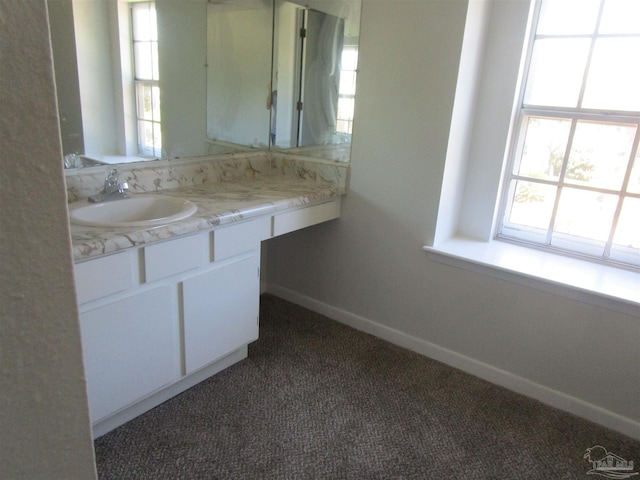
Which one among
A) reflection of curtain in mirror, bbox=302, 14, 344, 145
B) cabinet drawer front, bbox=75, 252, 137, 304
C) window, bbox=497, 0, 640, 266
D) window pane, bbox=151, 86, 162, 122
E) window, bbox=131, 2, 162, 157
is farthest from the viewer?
reflection of curtain in mirror, bbox=302, 14, 344, 145

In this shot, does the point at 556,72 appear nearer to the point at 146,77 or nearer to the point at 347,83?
the point at 347,83

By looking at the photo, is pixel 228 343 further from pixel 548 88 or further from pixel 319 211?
pixel 548 88

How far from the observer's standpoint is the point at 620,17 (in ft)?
6.30

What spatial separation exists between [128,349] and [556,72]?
2187mm

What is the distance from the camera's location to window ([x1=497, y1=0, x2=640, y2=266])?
1.96 metres

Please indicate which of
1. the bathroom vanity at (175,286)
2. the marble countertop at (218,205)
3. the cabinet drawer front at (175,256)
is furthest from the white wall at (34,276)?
the cabinet drawer front at (175,256)

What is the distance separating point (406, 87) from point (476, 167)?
545mm

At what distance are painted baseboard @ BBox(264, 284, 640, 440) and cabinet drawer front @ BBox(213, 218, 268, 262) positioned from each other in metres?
0.89

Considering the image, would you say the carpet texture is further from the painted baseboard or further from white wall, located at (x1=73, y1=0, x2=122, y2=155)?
white wall, located at (x1=73, y1=0, x2=122, y2=155)

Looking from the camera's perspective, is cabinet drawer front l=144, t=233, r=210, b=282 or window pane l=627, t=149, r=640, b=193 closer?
cabinet drawer front l=144, t=233, r=210, b=282

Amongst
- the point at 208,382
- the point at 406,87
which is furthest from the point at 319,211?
the point at 208,382

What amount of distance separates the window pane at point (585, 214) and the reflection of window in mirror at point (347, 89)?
1.15m

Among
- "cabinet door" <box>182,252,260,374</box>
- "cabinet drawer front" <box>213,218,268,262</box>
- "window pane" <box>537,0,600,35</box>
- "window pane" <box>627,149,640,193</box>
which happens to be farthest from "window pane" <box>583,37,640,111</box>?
"cabinet door" <box>182,252,260,374</box>

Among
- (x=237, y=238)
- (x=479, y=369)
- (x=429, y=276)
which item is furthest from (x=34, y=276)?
(x=479, y=369)
